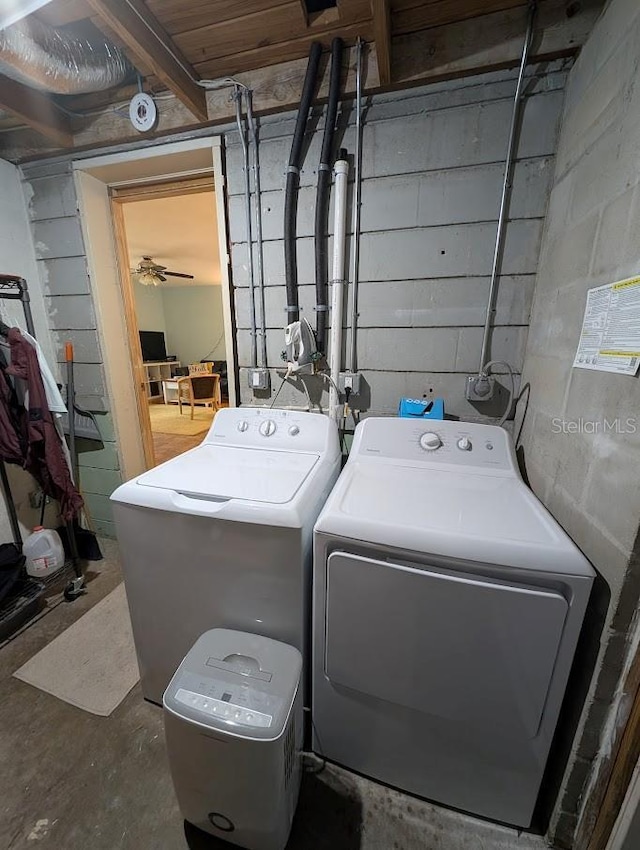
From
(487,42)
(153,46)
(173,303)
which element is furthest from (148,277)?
(487,42)

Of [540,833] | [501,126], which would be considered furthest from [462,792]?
[501,126]

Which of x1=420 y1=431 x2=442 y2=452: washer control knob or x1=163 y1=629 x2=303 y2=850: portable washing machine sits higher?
x1=420 y1=431 x2=442 y2=452: washer control knob

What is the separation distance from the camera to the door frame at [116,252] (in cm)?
171

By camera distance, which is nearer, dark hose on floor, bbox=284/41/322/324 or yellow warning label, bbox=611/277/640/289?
yellow warning label, bbox=611/277/640/289

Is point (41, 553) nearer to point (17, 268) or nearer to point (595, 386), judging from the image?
point (17, 268)

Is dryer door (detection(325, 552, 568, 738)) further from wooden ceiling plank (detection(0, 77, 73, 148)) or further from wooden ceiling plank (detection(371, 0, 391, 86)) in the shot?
wooden ceiling plank (detection(0, 77, 73, 148))

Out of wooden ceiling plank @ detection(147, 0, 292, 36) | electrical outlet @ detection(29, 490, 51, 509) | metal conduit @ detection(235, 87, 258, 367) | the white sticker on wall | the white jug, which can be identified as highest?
wooden ceiling plank @ detection(147, 0, 292, 36)

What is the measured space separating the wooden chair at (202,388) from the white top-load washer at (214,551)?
15.3 ft

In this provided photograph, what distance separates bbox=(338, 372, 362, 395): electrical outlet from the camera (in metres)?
1.61

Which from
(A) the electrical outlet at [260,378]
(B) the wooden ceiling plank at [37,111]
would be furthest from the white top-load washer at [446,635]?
(B) the wooden ceiling plank at [37,111]

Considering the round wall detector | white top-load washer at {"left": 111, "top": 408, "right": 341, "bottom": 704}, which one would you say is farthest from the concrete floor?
the round wall detector

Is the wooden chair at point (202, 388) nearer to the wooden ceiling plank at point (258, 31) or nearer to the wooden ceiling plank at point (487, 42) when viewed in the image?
the wooden ceiling plank at point (258, 31)

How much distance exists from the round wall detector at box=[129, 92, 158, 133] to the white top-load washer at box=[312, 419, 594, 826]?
196cm

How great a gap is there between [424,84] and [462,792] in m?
2.54
